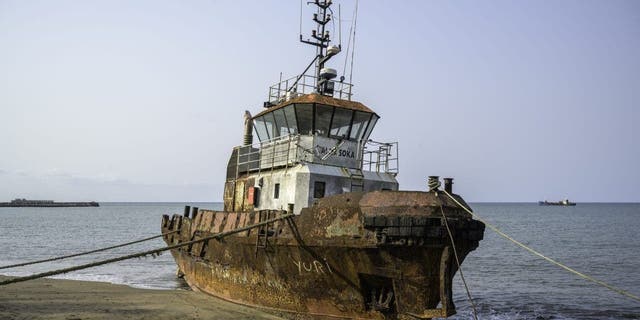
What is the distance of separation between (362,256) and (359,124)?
15.6ft

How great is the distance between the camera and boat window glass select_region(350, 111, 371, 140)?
38.8 feet

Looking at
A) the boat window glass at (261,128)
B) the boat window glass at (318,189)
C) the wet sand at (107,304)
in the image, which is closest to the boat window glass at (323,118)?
the boat window glass at (318,189)

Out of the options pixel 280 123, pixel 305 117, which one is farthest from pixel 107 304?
pixel 305 117

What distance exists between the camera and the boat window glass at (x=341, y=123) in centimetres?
1159

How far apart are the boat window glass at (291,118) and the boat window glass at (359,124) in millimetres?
1471

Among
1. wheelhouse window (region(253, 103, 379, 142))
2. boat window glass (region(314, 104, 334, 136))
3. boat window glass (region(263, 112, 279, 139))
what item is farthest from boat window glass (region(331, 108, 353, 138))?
boat window glass (region(263, 112, 279, 139))

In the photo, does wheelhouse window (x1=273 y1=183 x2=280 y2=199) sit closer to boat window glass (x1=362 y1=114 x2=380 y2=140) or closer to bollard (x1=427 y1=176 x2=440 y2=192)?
boat window glass (x1=362 y1=114 x2=380 y2=140)

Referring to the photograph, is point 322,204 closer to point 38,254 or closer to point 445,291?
point 445,291

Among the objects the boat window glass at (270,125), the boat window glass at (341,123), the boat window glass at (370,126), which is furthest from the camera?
the boat window glass at (270,125)

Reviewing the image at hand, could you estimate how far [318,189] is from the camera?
10.3 m

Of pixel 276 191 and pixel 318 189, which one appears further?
pixel 276 191

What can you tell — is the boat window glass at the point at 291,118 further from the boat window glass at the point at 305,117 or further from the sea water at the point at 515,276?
the sea water at the point at 515,276

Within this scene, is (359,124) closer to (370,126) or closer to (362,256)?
(370,126)

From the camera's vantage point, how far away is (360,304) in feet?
27.1
